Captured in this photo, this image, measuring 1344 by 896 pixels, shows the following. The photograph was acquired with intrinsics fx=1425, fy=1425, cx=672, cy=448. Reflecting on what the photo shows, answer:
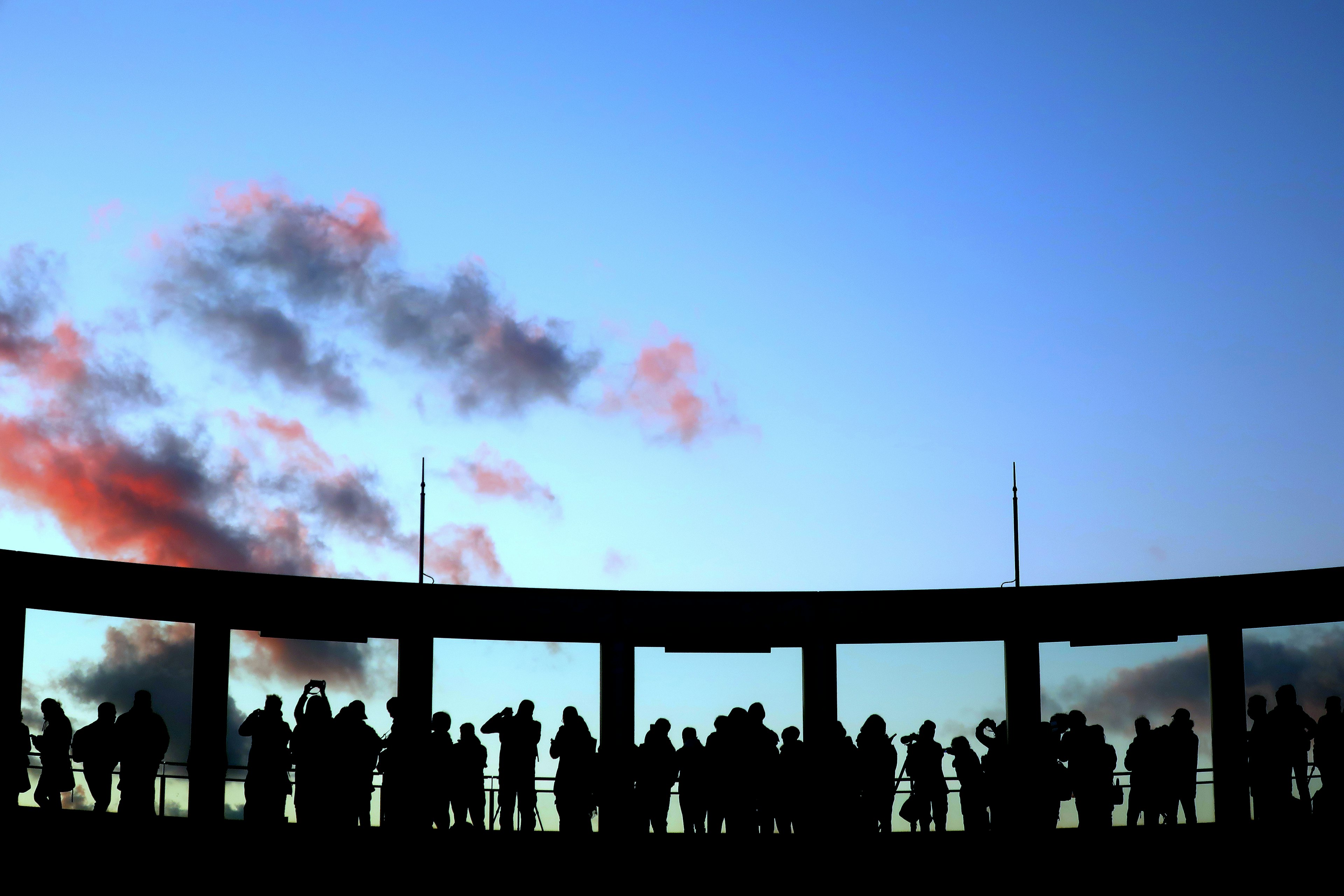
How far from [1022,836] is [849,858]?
183cm

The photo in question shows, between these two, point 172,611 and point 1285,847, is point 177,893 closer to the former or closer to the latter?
point 172,611

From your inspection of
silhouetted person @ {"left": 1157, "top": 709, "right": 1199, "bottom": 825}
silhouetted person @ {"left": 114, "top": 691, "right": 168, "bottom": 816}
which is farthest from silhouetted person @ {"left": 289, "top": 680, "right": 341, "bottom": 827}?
silhouetted person @ {"left": 1157, "top": 709, "right": 1199, "bottom": 825}

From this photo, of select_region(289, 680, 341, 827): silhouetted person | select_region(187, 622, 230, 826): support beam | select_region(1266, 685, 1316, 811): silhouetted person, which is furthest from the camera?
select_region(187, 622, 230, 826): support beam

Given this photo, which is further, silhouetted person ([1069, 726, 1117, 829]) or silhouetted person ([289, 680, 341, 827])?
silhouetted person ([1069, 726, 1117, 829])

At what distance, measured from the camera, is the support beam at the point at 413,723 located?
14.9 metres

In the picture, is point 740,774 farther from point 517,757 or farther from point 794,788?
point 517,757

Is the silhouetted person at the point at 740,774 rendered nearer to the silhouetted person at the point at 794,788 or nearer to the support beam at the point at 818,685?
the silhouetted person at the point at 794,788

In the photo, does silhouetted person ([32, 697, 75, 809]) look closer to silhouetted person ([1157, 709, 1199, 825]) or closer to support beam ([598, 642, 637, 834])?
support beam ([598, 642, 637, 834])

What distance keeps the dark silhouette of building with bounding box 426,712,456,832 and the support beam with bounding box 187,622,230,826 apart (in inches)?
143

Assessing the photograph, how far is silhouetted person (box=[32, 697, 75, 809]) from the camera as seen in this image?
1459 centimetres

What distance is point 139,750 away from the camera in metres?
14.4

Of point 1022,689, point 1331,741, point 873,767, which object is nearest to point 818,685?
point 1022,689

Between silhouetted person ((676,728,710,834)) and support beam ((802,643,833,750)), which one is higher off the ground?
support beam ((802,643,833,750))

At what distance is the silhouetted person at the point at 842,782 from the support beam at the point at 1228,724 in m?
5.47
